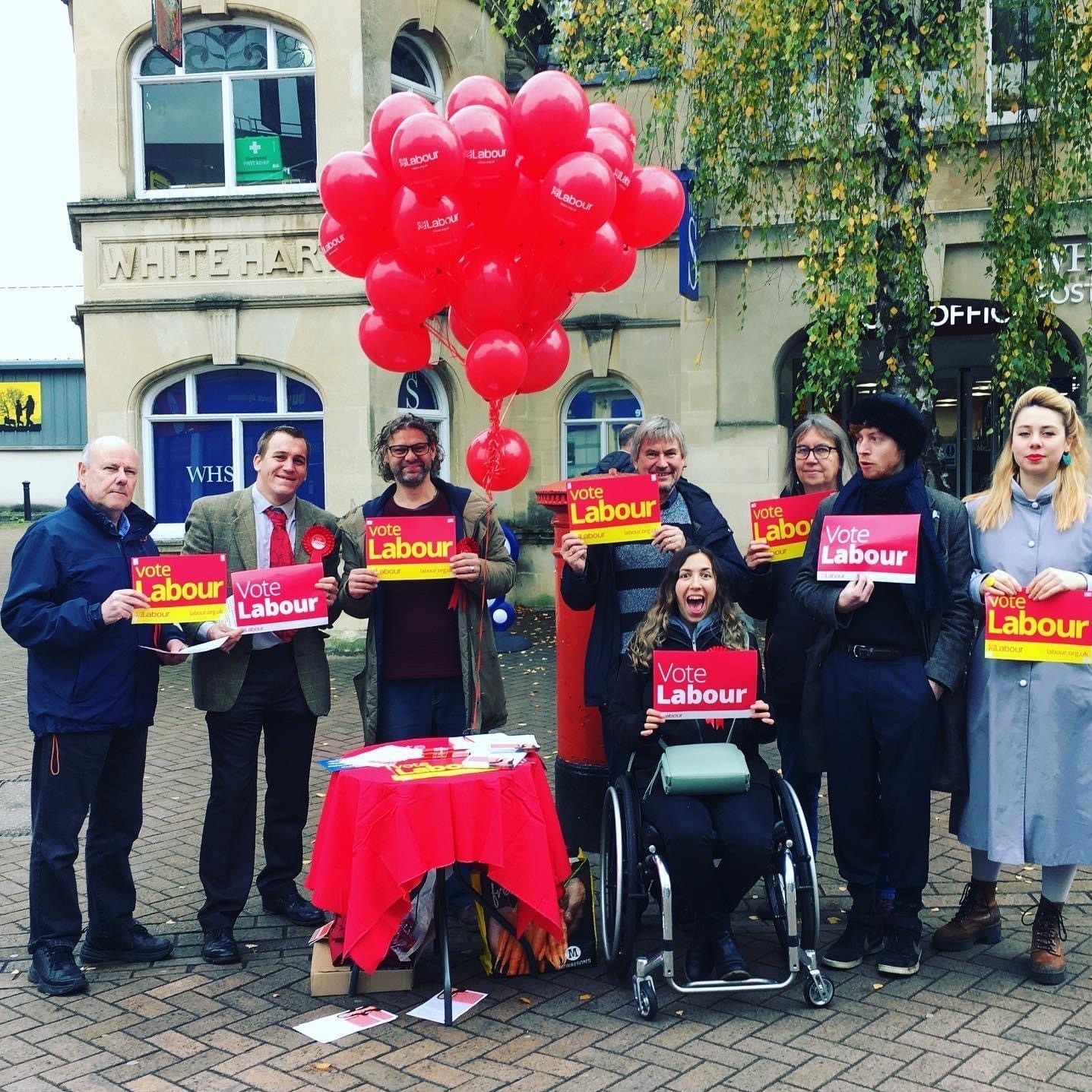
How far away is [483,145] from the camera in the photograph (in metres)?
4.90

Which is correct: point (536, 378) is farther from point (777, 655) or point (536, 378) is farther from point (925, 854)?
point (925, 854)

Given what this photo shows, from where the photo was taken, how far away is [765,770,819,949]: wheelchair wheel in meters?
4.38

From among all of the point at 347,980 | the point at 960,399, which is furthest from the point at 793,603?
the point at 960,399

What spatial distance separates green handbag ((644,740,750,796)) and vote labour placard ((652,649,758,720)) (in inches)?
5.3

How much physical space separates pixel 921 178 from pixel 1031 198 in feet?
3.45

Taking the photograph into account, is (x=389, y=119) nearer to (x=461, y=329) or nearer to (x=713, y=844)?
(x=461, y=329)

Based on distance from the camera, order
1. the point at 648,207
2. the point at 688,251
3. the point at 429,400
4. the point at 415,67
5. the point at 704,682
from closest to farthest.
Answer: the point at 704,682 → the point at 648,207 → the point at 688,251 → the point at 415,67 → the point at 429,400

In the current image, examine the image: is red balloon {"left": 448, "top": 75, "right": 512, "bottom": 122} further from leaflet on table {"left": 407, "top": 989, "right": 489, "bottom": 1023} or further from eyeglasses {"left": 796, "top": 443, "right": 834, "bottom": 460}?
leaflet on table {"left": 407, "top": 989, "right": 489, "bottom": 1023}

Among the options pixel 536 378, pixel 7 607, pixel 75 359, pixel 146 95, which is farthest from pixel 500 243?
pixel 75 359

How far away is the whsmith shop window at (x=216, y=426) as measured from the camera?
43.7 feet

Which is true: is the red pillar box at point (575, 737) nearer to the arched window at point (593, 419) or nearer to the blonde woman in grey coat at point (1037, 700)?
the blonde woman in grey coat at point (1037, 700)

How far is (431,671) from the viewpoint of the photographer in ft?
17.0

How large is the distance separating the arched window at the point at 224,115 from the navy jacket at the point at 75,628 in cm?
893

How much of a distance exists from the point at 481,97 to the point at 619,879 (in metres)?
3.25
